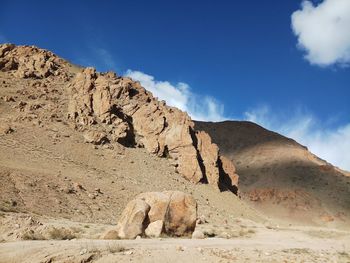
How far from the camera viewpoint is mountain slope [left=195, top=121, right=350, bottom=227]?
274 ft

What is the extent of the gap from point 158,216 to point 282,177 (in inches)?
3009

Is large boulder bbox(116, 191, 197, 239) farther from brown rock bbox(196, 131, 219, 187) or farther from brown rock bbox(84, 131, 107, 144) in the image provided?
brown rock bbox(196, 131, 219, 187)

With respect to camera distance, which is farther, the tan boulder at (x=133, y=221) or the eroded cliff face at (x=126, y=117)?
the eroded cliff face at (x=126, y=117)

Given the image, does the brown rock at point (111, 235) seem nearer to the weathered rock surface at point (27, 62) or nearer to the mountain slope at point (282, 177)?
the weathered rock surface at point (27, 62)

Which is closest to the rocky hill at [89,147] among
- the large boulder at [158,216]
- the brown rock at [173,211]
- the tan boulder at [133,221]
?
the tan boulder at [133,221]

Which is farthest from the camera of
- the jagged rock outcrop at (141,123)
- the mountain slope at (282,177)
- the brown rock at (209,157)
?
the mountain slope at (282,177)

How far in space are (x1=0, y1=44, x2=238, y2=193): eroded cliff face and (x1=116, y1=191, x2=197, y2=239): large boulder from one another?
24.6 m

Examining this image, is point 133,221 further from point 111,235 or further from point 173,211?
point 173,211

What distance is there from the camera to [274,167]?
100500mm

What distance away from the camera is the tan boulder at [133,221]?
21.1 meters

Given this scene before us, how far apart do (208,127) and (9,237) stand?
106 metres

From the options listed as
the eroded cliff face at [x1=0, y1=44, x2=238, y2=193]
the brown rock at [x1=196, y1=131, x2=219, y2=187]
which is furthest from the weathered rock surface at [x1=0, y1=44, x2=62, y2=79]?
the brown rock at [x1=196, y1=131, x2=219, y2=187]

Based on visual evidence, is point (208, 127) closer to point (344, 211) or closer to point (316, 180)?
point (316, 180)

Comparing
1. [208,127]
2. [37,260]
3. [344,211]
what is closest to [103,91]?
[37,260]
